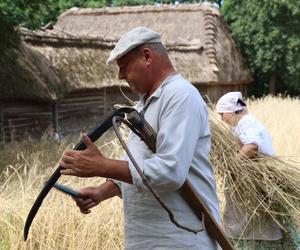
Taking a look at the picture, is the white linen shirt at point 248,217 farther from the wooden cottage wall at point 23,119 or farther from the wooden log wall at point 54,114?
the wooden cottage wall at point 23,119

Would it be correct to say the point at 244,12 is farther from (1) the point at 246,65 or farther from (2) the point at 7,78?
(2) the point at 7,78

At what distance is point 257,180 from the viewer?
3.75 meters

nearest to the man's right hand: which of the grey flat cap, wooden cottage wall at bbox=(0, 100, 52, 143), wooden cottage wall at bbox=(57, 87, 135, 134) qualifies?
the grey flat cap

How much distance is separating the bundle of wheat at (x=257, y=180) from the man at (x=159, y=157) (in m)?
1.81

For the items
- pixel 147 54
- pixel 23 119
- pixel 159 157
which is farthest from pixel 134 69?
pixel 23 119

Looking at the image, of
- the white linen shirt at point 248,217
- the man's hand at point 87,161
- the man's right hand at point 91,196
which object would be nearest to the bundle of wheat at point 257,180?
the white linen shirt at point 248,217

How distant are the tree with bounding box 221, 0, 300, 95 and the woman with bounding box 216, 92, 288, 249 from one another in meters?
16.2

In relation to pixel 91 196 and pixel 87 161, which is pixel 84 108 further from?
pixel 87 161

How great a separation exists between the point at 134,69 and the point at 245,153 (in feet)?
6.68

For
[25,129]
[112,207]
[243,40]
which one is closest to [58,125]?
[25,129]

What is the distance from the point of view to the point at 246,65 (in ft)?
76.1

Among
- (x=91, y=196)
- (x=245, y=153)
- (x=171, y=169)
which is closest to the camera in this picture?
(x=171, y=169)

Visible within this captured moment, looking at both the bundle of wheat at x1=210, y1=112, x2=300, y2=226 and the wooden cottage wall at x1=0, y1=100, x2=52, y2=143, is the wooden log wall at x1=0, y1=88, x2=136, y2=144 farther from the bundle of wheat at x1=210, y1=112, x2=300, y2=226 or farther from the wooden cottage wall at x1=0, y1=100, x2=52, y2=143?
the bundle of wheat at x1=210, y1=112, x2=300, y2=226

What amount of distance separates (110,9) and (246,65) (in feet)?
19.5
